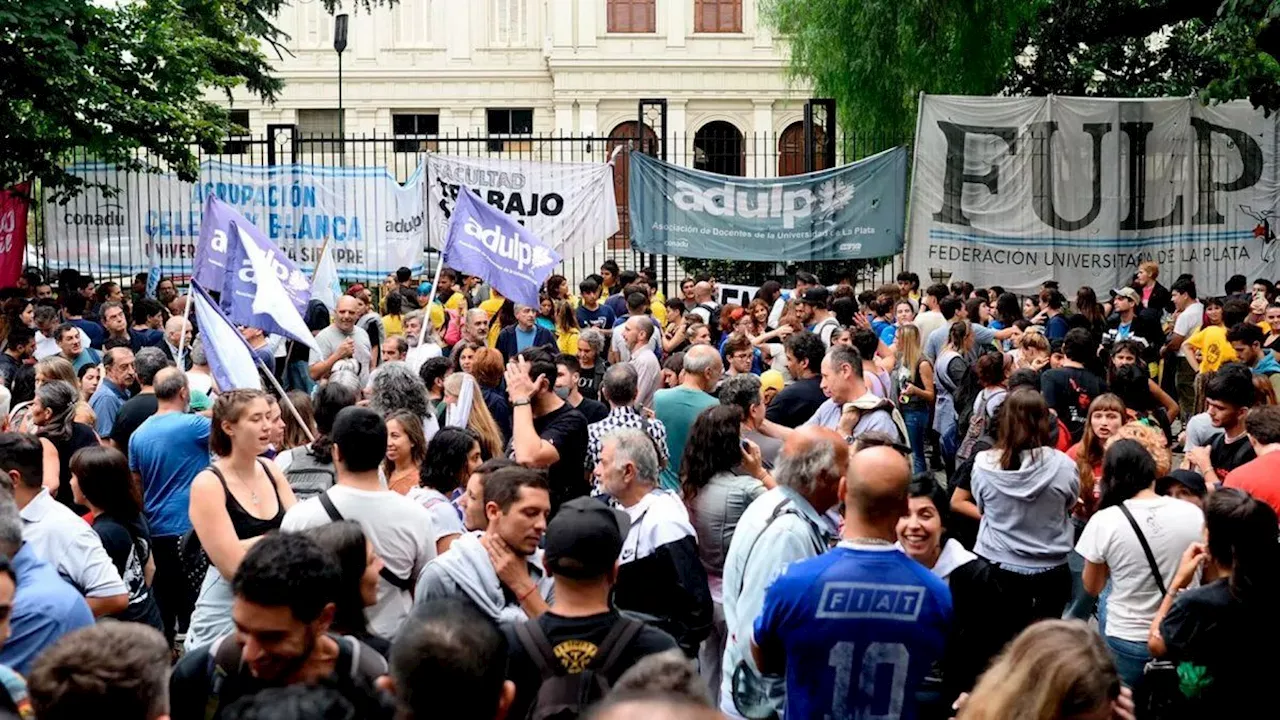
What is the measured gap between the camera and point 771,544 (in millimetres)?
5309

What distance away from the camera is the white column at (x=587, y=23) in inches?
1866

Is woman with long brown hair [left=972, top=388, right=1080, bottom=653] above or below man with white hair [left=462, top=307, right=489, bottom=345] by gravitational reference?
below

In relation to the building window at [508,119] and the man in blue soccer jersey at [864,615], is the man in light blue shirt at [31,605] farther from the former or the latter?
the building window at [508,119]

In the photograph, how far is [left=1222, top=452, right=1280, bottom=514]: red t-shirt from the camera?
661cm

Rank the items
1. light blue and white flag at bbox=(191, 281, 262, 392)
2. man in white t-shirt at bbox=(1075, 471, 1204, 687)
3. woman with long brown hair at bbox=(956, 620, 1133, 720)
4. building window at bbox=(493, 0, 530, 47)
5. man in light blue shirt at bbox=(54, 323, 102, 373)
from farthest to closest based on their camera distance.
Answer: building window at bbox=(493, 0, 530, 47), man in light blue shirt at bbox=(54, 323, 102, 373), light blue and white flag at bbox=(191, 281, 262, 392), man in white t-shirt at bbox=(1075, 471, 1204, 687), woman with long brown hair at bbox=(956, 620, 1133, 720)

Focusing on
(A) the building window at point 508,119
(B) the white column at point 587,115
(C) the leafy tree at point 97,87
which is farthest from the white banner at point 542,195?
(A) the building window at point 508,119

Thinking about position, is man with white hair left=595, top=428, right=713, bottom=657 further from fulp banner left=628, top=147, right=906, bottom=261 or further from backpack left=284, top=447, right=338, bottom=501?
fulp banner left=628, top=147, right=906, bottom=261

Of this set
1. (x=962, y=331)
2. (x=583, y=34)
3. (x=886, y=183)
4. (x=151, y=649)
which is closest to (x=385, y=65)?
(x=583, y=34)

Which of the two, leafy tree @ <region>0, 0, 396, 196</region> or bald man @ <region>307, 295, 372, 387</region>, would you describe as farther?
leafy tree @ <region>0, 0, 396, 196</region>

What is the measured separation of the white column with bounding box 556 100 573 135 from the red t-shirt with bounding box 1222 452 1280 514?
1646 inches

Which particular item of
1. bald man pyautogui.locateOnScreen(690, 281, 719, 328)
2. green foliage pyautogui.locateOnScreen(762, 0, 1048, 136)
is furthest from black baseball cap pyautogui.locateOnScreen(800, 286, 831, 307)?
green foliage pyautogui.locateOnScreen(762, 0, 1048, 136)

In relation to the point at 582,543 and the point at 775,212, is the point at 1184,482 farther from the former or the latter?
the point at 775,212

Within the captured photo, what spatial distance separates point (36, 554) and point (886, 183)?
1479cm

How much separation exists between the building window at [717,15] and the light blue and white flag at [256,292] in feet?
126
